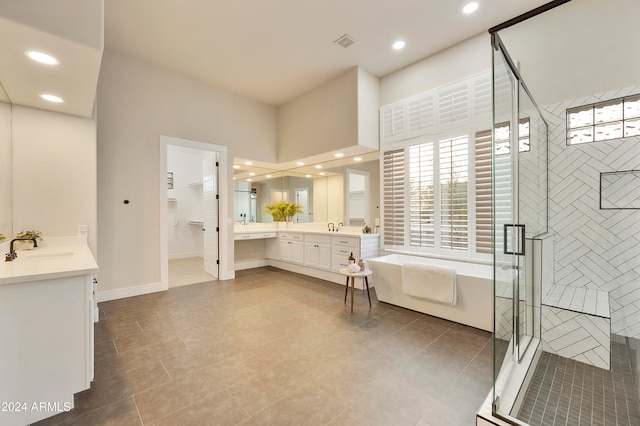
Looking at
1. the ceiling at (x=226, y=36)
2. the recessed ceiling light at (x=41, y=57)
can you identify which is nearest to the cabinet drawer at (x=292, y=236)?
the ceiling at (x=226, y=36)

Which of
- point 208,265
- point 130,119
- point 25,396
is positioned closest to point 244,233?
point 208,265

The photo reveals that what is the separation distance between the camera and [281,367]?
2.21 metres

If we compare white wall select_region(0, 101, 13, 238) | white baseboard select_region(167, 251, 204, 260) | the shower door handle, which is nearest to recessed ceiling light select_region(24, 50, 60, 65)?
white wall select_region(0, 101, 13, 238)

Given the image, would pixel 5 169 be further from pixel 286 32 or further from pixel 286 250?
pixel 286 250

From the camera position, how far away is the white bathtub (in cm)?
286

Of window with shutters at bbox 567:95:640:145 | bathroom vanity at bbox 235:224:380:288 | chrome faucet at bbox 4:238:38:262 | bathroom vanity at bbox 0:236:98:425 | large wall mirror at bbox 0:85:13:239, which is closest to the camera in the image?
bathroom vanity at bbox 0:236:98:425

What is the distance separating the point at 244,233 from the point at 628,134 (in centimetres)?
535

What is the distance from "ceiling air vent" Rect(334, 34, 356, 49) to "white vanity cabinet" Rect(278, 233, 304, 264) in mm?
3313

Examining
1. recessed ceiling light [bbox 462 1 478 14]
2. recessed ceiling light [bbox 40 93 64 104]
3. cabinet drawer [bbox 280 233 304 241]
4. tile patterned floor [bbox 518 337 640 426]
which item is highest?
recessed ceiling light [bbox 462 1 478 14]

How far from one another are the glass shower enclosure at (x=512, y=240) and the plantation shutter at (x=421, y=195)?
5.29ft

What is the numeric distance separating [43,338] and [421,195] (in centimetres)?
412

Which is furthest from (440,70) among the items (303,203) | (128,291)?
(128,291)

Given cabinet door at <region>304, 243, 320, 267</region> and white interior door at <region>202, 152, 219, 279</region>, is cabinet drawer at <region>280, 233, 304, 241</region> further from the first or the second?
white interior door at <region>202, 152, 219, 279</region>

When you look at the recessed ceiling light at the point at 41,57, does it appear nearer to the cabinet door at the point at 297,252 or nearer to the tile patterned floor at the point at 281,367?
the tile patterned floor at the point at 281,367
